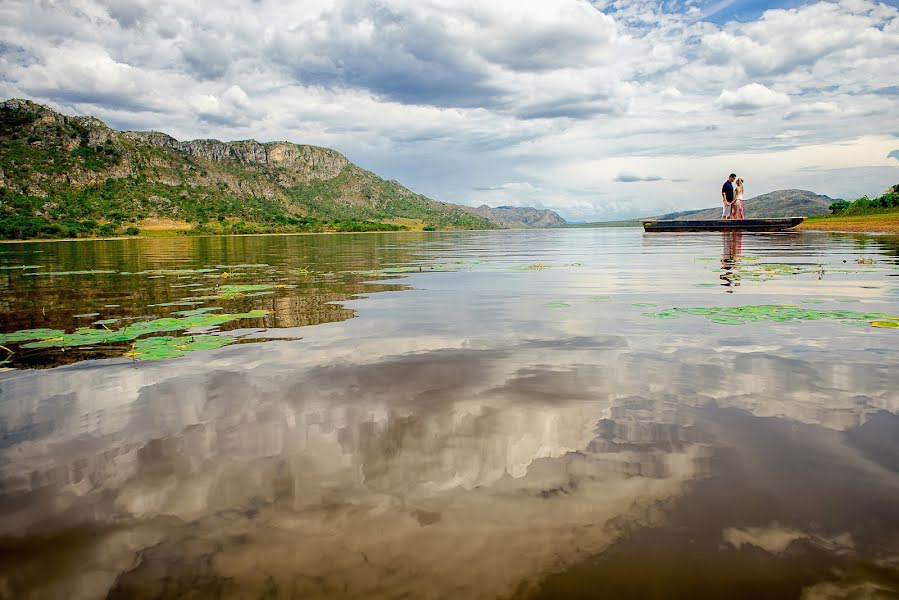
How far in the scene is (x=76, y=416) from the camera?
4898 millimetres

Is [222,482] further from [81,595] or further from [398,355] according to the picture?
[398,355]

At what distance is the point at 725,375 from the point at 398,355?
4038 mm

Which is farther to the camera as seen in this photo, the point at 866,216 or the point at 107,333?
the point at 866,216

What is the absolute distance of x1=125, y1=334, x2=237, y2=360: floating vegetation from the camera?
709 centimetres

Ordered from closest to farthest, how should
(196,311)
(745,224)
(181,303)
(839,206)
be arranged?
(196,311)
(181,303)
(745,224)
(839,206)

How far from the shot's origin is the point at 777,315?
→ 8977mm

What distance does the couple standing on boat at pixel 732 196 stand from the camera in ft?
134

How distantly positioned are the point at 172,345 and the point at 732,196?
47.1 meters

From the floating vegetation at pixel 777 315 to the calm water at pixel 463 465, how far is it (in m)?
0.29

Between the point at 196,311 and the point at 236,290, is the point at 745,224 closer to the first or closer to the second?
the point at 236,290

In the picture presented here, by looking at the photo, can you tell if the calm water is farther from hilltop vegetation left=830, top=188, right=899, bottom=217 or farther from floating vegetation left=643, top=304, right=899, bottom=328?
hilltop vegetation left=830, top=188, right=899, bottom=217

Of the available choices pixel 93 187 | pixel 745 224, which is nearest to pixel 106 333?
pixel 745 224

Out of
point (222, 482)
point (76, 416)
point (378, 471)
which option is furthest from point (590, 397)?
point (76, 416)

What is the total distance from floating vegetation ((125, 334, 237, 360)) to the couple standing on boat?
135 feet
